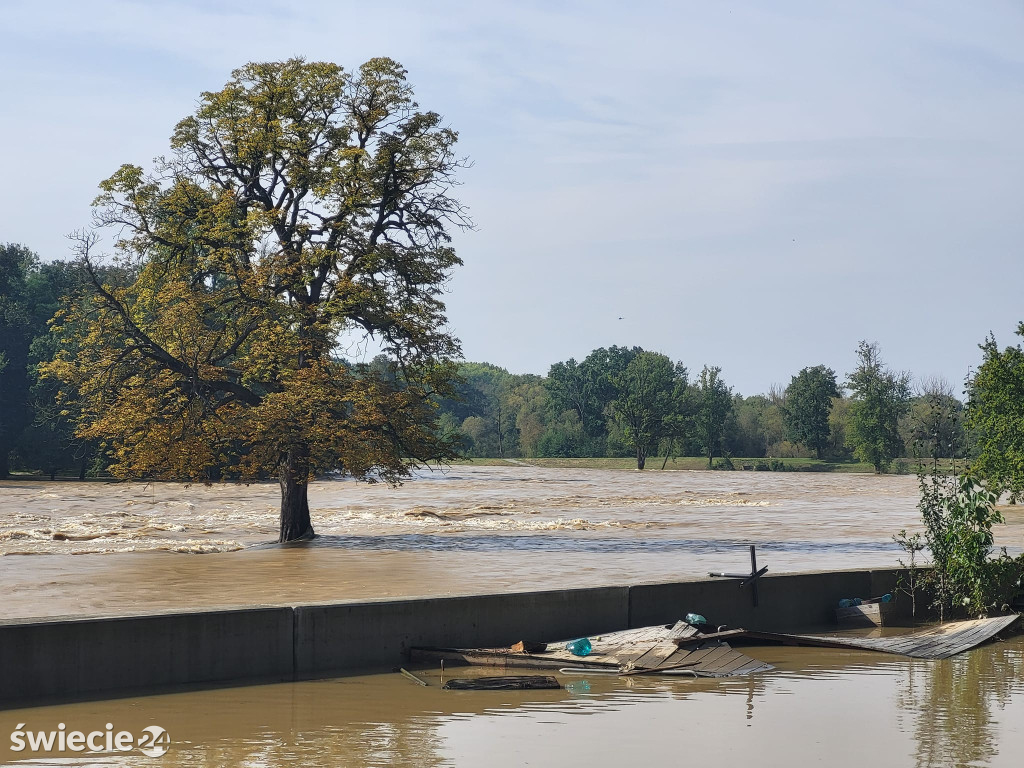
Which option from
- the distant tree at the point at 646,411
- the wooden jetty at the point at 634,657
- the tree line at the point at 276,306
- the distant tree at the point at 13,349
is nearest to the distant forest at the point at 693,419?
the distant tree at the point at 646,411

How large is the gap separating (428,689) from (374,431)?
717 inches

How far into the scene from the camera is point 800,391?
13838 centimetres

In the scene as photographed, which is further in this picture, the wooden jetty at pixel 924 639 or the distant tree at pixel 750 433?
the distant tree at pixel 750 433

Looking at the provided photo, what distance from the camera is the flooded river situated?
7.70 meters

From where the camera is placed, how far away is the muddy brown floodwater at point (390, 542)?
19781 millimetres

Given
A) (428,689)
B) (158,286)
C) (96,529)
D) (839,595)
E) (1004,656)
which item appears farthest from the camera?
(96,529)

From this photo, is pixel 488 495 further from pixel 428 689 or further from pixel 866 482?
pixel 428 689

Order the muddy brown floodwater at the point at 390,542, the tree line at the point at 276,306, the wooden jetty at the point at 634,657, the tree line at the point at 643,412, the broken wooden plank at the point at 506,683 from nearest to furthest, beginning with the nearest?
1. the broken wooden plank at the point at 506,683
2. the wooden jetty at the point at 634,657
3. the muddy brown floodwater at the point at 390,542
4. the tree line at the point at 276,306
5. the tree line at the point at 643,412

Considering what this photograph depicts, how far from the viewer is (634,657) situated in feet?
35.8

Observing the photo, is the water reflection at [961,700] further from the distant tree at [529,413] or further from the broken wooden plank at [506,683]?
the distant tree at [529,413]

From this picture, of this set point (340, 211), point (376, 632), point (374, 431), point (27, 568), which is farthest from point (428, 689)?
point (340, 211)

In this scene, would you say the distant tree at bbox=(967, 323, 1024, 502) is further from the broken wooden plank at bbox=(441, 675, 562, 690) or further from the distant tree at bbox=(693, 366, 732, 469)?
the distant tree at bbox=(693, 366, 732, 469)

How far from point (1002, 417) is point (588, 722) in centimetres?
3425

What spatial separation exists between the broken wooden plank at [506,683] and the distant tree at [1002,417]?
30.6 meters
